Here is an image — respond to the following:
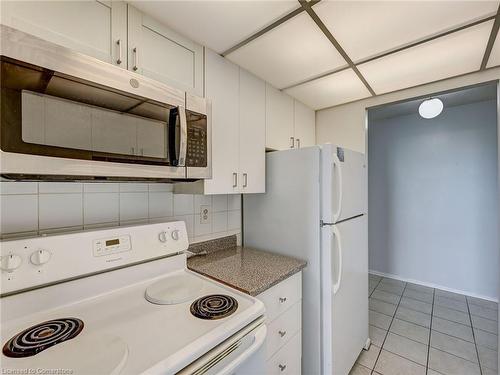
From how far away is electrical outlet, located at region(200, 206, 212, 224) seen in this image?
1.72m

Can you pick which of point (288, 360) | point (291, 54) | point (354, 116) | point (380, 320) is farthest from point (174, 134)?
point (380, 320)

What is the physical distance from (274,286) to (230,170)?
2.45 feet

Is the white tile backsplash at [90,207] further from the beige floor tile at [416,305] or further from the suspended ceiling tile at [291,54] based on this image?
the beige floor tile at [416,305]

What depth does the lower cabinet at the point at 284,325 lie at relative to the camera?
4.09ft

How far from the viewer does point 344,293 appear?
1629mm

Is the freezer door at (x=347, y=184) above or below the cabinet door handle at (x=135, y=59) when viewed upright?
below

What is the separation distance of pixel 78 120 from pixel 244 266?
1.12 meters

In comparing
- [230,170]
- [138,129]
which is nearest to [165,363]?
[138,129]

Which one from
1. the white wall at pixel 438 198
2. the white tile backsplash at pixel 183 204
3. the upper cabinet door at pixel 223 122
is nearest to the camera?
the upper cabinet door at pixel 223 122

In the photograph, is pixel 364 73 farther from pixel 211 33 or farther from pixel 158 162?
pixel 158 162

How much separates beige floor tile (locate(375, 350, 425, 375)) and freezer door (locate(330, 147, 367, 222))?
119cm

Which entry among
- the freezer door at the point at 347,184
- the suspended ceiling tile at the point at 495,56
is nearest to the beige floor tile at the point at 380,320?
the freezer door at the point at 347,184

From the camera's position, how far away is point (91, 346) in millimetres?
709

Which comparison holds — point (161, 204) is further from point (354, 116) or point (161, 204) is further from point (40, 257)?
point (354, 116)
